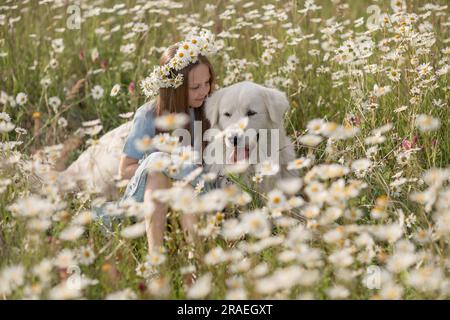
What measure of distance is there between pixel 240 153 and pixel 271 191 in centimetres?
86

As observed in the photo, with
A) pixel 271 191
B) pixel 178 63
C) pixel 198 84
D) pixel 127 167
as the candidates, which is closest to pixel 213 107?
pixel 198 84

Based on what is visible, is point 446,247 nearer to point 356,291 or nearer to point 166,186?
point 356,291

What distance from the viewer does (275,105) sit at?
361 cm

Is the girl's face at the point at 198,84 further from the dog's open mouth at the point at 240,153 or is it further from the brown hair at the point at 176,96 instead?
the dog's open mouth at the point at 240,153

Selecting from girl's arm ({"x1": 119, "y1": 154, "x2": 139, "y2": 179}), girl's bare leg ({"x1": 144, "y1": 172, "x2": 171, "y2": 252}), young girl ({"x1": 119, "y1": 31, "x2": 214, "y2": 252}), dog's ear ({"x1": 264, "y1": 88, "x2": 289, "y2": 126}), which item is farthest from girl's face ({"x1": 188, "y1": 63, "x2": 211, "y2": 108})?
girl's bare leg ({"x1": 144, "y1": 172, "x2": 171, "y2": 252})

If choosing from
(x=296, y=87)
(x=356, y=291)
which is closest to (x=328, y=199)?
(x=356, y=291)

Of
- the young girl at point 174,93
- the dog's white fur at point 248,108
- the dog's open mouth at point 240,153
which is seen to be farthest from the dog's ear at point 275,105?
the young girl at point 174,93

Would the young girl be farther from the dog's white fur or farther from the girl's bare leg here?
the girl's bare leg

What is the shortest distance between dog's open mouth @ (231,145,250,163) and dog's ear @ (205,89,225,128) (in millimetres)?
218

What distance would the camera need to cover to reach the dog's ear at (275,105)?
3.60m

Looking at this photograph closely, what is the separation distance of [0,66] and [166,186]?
247cm

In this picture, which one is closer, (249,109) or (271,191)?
(271,191)

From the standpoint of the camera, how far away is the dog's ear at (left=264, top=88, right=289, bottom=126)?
11.8 ft

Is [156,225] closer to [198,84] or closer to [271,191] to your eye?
[271,191]
